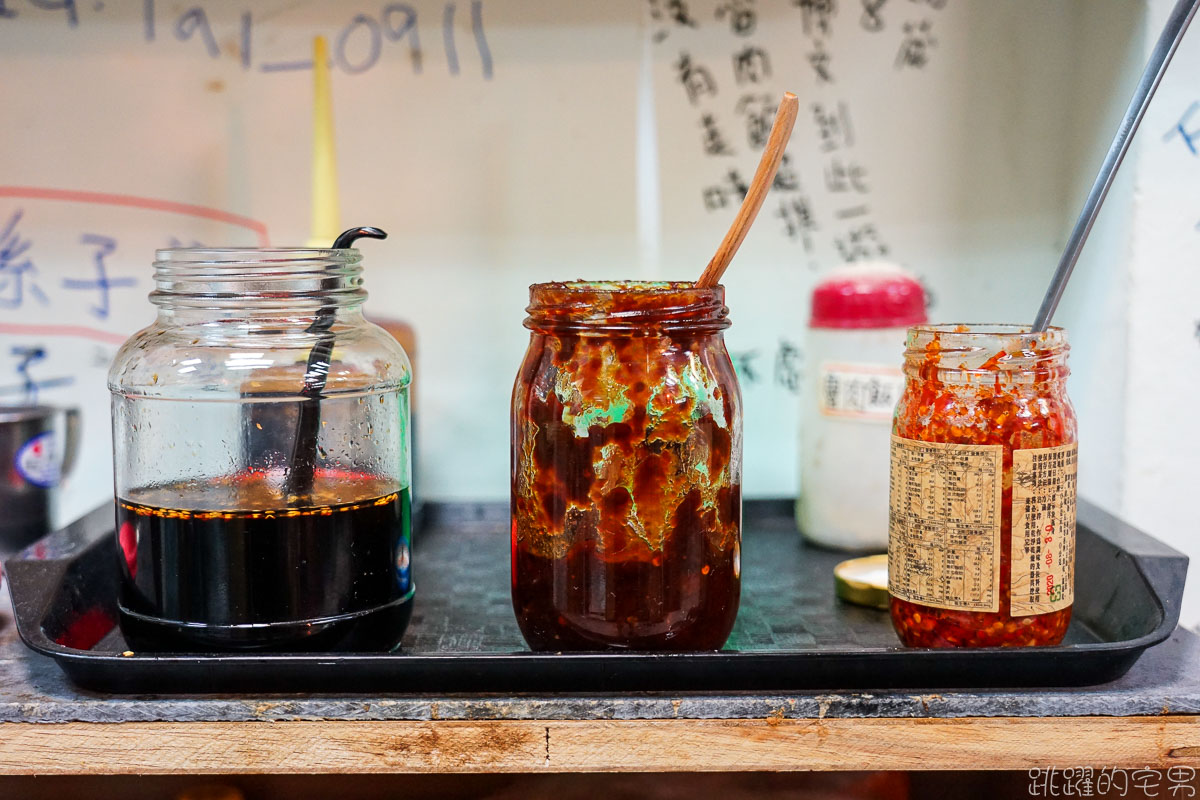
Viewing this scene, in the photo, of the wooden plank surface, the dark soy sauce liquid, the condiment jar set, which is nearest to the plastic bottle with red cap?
the condiment jar set

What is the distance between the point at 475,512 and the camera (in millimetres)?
1059

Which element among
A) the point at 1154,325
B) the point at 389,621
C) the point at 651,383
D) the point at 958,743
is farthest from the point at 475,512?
the point at 1154,325

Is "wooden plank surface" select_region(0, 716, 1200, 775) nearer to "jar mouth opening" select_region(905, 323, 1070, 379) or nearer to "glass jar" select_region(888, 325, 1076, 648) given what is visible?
"glass jar" select_region(888, 325, 1076, 648)

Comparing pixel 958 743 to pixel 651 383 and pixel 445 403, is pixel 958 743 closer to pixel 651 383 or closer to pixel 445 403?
pixel 651 383

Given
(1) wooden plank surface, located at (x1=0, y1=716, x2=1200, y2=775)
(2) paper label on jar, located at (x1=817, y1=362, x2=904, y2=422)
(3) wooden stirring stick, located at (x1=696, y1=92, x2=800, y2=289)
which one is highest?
(3) wooden stirring stick, located at (x1=696, y1=92, x2=800, y2=289)

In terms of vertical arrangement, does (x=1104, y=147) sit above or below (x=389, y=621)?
above

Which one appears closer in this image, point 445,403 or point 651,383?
point 651,383

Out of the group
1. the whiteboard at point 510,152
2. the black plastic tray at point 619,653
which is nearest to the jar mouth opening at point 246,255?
the black plastic tray at point 619,653

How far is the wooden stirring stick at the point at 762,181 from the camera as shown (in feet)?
1.89

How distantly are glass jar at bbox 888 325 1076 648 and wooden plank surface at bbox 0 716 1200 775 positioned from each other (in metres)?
0.07

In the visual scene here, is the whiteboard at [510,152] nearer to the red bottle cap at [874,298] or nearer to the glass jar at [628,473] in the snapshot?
the red bottle cap at [874,298]

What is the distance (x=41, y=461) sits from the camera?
3.34ft

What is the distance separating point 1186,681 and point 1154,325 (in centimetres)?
41

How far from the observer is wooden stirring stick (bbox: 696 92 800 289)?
577mm
